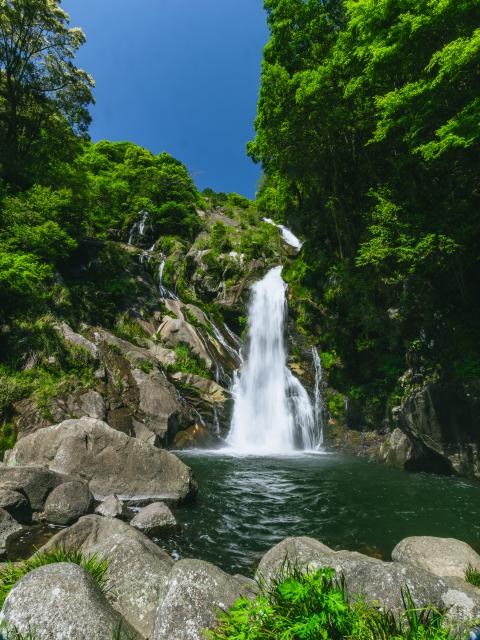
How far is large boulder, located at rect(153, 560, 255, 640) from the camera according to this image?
3.30 meters

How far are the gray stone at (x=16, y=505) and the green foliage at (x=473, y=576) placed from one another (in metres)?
8.03

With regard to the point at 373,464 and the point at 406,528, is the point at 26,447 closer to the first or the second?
the point at 406,528

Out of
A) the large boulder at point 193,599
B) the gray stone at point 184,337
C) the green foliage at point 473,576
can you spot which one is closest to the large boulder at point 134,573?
the large boulder at point 193,599

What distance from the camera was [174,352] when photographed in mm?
20422

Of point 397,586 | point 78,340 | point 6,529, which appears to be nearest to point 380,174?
point 78,340

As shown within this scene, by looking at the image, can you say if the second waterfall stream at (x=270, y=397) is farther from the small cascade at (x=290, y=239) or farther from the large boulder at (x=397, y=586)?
the large boulder at (x=397, y=586)

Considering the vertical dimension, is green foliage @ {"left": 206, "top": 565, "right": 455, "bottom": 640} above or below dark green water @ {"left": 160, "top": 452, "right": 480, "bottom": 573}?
above

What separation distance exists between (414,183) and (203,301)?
17591 mm

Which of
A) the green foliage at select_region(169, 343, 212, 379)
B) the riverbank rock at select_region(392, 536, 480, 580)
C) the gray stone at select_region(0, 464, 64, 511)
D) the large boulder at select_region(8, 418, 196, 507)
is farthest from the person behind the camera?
the green foliage at select_region(169, 343, 212, 379)

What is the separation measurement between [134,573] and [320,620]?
100 inches

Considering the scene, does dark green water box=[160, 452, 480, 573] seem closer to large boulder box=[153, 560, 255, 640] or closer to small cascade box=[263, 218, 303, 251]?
large boulder box=[153, 560, 255, 640]

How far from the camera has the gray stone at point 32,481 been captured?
7.85m

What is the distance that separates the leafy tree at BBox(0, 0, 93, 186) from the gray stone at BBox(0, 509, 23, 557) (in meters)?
21.7

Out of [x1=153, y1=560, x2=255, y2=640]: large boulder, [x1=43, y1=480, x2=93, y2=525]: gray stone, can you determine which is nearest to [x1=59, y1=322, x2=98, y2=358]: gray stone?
[x1=43, y1=480, x2=93, y2=525]: gray stone
